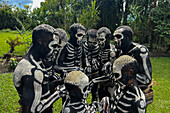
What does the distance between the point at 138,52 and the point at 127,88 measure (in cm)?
90

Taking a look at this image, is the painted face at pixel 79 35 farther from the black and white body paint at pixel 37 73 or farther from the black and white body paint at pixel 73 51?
the black and white body paint at pixel 37 73

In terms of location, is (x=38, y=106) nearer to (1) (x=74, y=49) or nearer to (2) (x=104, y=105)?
(2) (x=104, y=105)

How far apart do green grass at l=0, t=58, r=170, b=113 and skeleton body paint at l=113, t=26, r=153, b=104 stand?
342cm

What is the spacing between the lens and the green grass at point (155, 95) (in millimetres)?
6016

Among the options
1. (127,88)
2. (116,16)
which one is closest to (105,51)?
(127,88)

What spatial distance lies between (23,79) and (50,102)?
595 mm

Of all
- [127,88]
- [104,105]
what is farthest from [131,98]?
[104,105]

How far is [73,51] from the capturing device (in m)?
3.99

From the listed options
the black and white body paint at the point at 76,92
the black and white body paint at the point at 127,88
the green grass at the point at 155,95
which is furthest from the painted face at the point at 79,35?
the green grass at the point at 155,95

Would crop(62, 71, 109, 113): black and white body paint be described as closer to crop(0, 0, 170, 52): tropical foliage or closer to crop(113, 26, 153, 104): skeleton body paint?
crop(113, 26, 153, 104): skeleton body paint

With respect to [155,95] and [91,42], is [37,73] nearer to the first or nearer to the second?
[91,42]

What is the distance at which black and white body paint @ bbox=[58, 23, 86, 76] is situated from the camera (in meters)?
3.93

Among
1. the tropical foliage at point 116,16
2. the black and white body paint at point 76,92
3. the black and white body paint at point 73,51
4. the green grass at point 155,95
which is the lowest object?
the green grass at point 155,95

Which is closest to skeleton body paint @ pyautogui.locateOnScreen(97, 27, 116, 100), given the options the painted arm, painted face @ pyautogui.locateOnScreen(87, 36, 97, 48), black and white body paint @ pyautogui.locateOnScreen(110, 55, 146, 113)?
painted face @ pyautogui.locateOnScreen(87, 36, 97, 48)
